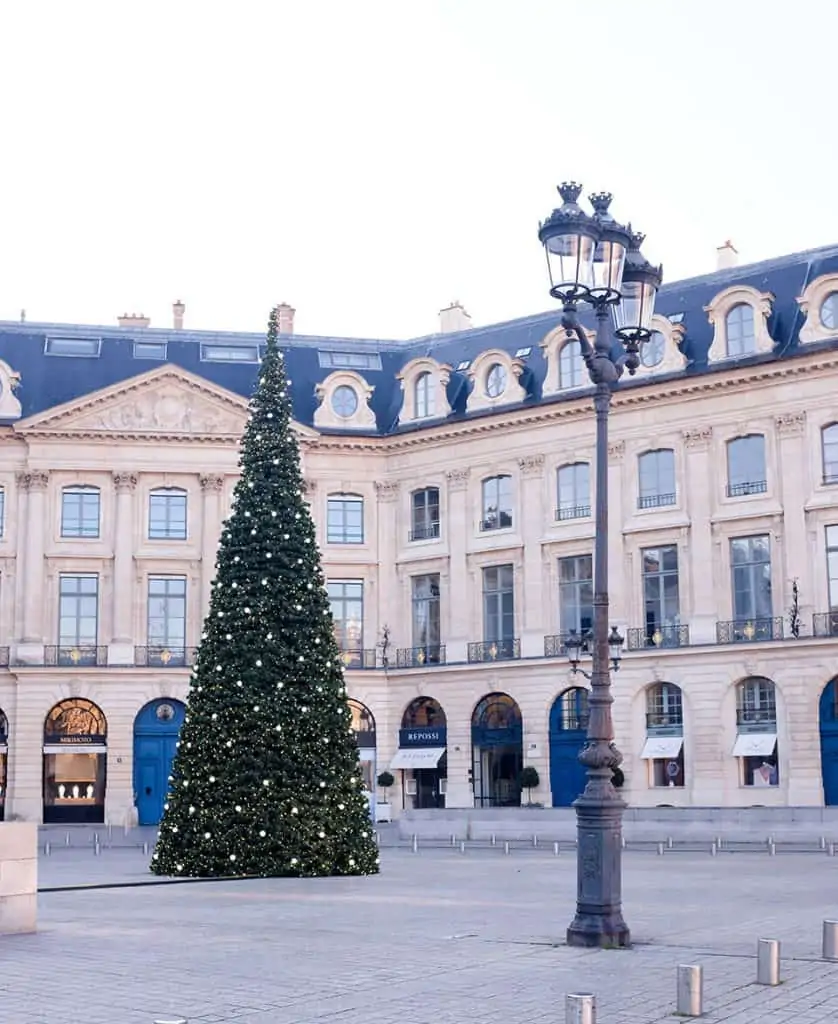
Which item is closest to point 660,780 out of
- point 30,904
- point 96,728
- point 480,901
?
point 96,728

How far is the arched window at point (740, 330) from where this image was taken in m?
46.8

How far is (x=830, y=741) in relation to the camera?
1714 inches

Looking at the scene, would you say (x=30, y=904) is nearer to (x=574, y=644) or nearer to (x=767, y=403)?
(x=574, y=644)

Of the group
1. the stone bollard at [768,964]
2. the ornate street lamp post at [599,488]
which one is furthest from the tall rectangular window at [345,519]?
the stone bollard at [768,964]

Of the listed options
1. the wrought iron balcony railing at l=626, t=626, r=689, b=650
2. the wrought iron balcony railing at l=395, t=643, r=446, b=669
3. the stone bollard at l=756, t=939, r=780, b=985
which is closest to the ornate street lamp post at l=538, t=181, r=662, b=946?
the stone bollard at l=756, t=939, r=780, b=985

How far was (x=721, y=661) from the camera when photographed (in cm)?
4581

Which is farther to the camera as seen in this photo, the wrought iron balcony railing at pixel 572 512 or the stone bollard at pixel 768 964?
the wrought iron balcony railing at pixel 572 512

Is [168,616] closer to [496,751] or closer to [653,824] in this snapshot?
[496,751]

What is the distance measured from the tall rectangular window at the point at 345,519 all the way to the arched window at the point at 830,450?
54.5 feet

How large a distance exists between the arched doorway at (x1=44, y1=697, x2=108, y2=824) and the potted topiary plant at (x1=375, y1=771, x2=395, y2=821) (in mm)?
8997

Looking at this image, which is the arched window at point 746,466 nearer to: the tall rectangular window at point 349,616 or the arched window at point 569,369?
the arched window at point 569,369

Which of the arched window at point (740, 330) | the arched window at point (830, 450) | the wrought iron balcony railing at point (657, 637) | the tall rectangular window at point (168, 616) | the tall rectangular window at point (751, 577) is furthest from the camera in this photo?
the tall rectangular window at point (168, 616)

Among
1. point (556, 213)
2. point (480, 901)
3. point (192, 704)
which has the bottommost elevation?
point (480, 901)

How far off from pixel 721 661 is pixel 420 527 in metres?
12.5
